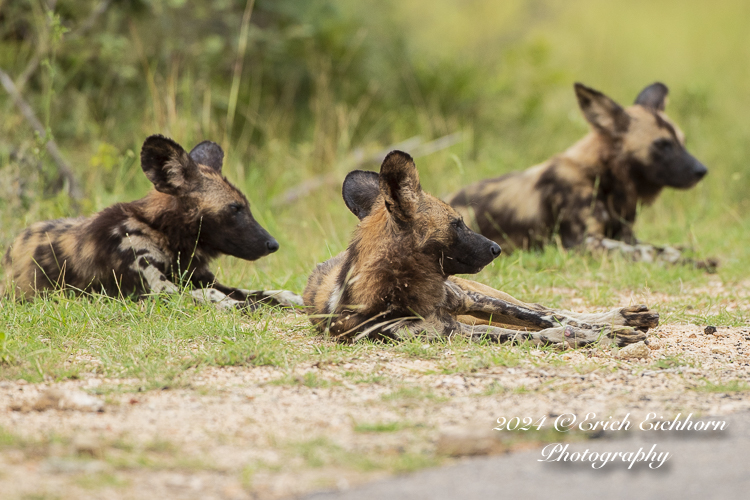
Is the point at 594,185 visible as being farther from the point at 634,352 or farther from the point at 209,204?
the point at 634,352

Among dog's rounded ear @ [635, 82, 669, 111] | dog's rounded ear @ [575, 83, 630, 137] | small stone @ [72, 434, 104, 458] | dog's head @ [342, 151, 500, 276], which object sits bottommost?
small stone @ [72, 434, 104, 458]

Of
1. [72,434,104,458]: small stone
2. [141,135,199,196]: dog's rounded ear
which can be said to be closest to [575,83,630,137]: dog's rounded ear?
[141,135,199,196]: dog's rounded ear

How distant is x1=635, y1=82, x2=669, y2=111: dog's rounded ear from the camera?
7.24 m

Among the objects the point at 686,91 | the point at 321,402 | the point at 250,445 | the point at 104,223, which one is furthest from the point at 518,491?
the point at 686,91

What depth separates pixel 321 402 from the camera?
290 centimetres

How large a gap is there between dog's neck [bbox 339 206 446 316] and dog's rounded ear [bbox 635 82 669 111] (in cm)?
403

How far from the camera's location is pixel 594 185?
274 inches

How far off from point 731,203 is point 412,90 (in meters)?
4.15

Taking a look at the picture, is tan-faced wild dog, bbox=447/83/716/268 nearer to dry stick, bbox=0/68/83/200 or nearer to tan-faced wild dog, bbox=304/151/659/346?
tan-faced wild dog, bbox=304/151/659/346

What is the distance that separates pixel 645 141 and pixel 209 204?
3.76 metres

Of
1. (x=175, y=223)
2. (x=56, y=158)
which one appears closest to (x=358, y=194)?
(x=175, y=223)

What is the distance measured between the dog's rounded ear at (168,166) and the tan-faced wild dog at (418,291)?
1265 millimetres

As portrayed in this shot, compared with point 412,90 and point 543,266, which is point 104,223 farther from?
point 412,90

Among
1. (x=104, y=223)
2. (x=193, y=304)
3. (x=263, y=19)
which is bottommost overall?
(x=193, y=304)
